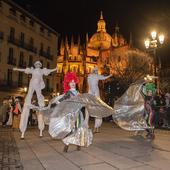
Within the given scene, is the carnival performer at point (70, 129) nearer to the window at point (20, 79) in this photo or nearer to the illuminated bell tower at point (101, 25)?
the window at point (20, 79)

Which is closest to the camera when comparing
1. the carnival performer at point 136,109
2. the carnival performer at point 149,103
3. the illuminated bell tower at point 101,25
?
the carnival performer at point 136,109

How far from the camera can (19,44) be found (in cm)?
4734

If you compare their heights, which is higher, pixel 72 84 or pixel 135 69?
pixel 135 69

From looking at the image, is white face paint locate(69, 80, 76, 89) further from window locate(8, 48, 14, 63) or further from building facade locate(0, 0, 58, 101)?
window locate(8, 48, 14, 63)

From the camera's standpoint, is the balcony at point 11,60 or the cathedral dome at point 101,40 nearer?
→ the balcony at point 11,60

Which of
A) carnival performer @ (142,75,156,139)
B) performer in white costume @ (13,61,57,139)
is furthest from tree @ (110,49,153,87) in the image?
performer in white costume @ (13,61,57,139)

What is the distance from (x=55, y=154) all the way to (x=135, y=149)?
2.21 meters

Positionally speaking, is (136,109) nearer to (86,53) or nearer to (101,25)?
(86,53)

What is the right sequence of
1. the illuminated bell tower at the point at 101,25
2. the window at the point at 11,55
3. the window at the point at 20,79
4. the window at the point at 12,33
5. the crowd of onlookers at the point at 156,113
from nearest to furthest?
the crowd of onlookers at the point at 156,113 < the window at the point at 11,55 < the window at the point at 12,33 < the window at the point at 20,79 < the illuminated bell tower at the point at 101,25

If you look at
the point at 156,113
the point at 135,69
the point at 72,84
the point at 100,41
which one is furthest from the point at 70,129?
the point at 100,41

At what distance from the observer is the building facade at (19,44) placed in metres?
43.3

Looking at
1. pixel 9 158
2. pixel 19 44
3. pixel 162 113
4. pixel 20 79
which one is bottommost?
pixel 9 158

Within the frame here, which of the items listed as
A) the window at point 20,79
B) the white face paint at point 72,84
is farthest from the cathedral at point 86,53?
the white face paint at point 72,84

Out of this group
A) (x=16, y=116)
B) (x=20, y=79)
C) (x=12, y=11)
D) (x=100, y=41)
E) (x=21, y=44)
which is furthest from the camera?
(x=100, y=41)
